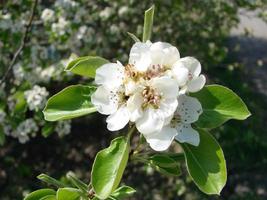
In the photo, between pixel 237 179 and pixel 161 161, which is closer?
pixel 161 161

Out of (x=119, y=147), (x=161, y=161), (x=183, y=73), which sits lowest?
(x=161, y=161)

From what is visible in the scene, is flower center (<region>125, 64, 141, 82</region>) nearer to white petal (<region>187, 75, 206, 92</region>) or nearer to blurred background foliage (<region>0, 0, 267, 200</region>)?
white petal (<region>187, 75, 206, 92</region>)

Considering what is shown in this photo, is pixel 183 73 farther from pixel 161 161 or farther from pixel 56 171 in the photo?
pixel 56 171

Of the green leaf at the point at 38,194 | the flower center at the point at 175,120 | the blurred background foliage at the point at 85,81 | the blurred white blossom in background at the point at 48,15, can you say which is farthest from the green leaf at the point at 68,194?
the blurred white blossom in background at the point at 48,15

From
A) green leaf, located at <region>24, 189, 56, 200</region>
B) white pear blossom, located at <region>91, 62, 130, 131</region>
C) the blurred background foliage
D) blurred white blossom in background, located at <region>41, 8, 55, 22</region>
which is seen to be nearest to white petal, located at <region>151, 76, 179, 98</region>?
white pear blossom, located at <region>91, 62, 130, 131</region>

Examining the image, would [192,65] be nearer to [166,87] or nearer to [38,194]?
[166,87]

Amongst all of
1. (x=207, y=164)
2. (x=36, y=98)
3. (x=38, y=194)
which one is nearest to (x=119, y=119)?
(x=207, y=164)

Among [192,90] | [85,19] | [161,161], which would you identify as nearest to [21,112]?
[85,19]
